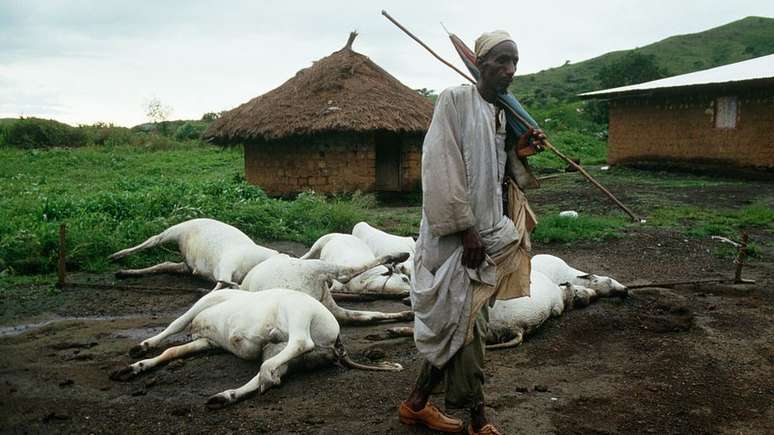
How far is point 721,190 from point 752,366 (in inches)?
386

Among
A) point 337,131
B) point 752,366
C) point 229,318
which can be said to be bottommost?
point 752,366

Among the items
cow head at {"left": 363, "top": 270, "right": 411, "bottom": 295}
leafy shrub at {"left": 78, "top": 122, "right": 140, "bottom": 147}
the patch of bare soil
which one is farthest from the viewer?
leafy shrub at {"left": 78, "top": 122, "right": 140, "bottom": 147}

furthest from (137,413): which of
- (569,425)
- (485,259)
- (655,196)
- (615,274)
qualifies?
(655,196)

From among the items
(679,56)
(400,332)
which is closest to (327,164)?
(400,332)

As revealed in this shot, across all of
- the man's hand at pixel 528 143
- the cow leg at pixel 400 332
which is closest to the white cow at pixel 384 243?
the cow leg at pixel 400 332

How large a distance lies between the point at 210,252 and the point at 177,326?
208 cm

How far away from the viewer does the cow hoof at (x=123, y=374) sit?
3926mm

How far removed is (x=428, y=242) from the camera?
3.17m

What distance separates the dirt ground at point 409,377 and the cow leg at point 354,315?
0.08 m

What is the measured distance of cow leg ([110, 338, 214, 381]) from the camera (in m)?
3.94

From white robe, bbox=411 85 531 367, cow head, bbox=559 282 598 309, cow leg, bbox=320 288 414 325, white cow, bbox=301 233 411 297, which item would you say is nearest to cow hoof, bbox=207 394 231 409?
white robe, bbox=411 85 531 367

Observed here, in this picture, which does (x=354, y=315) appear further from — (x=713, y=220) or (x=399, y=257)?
(x=713, y=220)

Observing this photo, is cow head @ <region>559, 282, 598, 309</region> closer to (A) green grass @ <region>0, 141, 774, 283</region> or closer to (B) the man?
(B) the man

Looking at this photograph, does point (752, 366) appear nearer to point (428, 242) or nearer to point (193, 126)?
point (428, 242)
